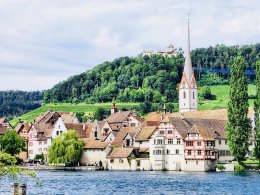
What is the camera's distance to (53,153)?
114625 mm

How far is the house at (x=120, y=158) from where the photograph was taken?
365 feet

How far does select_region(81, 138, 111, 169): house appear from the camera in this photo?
384ft

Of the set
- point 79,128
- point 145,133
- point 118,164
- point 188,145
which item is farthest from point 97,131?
point 188,145

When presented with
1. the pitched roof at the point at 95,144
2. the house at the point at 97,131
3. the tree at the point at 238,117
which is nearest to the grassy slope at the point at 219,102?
the house at the point at 97,131

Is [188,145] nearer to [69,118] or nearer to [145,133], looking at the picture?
[145,133]

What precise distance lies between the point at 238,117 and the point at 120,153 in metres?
23.9

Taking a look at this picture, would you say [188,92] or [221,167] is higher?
[188,92]

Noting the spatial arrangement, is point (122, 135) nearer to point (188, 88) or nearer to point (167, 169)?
point (167, 169)

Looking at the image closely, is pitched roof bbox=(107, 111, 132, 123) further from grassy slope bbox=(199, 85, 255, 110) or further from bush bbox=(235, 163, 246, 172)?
bush bbox=(235, 163, 246, 172)

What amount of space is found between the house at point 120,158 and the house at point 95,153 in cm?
258

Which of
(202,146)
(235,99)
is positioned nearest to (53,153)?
(202,146)

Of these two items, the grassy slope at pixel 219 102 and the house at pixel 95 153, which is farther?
the grassy slope at pixel 219 102

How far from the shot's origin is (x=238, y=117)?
9812cm

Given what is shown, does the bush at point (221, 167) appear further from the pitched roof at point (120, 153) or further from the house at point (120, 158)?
the pitched roof at point (120, 153)
